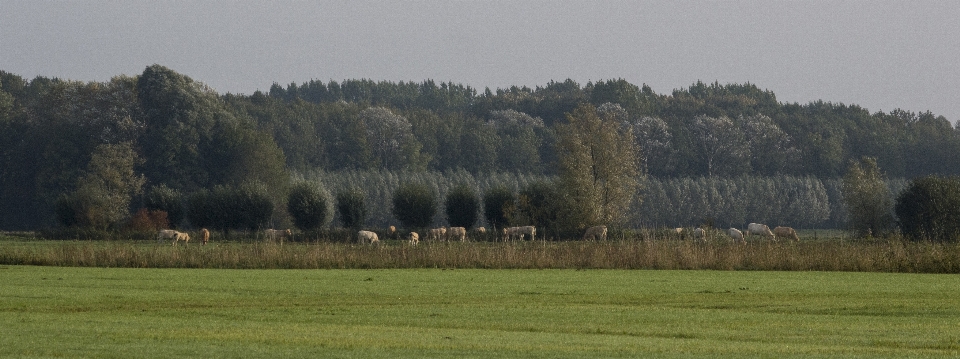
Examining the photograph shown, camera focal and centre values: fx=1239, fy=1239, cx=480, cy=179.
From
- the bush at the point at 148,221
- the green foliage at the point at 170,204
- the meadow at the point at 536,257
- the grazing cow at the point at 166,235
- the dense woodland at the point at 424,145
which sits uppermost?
the dense woodland at the point at 424,145

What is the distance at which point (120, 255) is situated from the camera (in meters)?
37.8

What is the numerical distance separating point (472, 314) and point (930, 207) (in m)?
42.2

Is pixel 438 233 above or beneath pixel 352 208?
beneath

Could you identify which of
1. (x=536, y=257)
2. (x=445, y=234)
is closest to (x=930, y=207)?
(x=445, y=234)

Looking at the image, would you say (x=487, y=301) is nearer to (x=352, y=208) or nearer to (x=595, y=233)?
(x=595, y=233)

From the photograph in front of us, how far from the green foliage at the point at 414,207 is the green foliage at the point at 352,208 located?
1887 millimetres

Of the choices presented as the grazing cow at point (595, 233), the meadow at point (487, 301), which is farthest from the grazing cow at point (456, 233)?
the meadow at point (487, 301)

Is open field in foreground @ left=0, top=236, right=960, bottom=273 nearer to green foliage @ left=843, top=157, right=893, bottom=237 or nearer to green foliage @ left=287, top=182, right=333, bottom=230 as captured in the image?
green foliage @ left=843, top=157, right=893, bottom=237

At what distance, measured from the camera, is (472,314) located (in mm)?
21062

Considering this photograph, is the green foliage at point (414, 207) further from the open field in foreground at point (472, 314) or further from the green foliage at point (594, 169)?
the open field in foreground at point (472, 314)

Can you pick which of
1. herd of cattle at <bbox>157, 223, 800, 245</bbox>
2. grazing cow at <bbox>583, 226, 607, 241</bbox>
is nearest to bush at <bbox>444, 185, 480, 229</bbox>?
herd of cattle at <bbox>157, 223, 800, 245</bbox>

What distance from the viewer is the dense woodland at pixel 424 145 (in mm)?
79750

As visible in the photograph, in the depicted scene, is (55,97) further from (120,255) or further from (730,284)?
(730,284)

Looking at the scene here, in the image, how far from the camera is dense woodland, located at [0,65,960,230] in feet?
262
